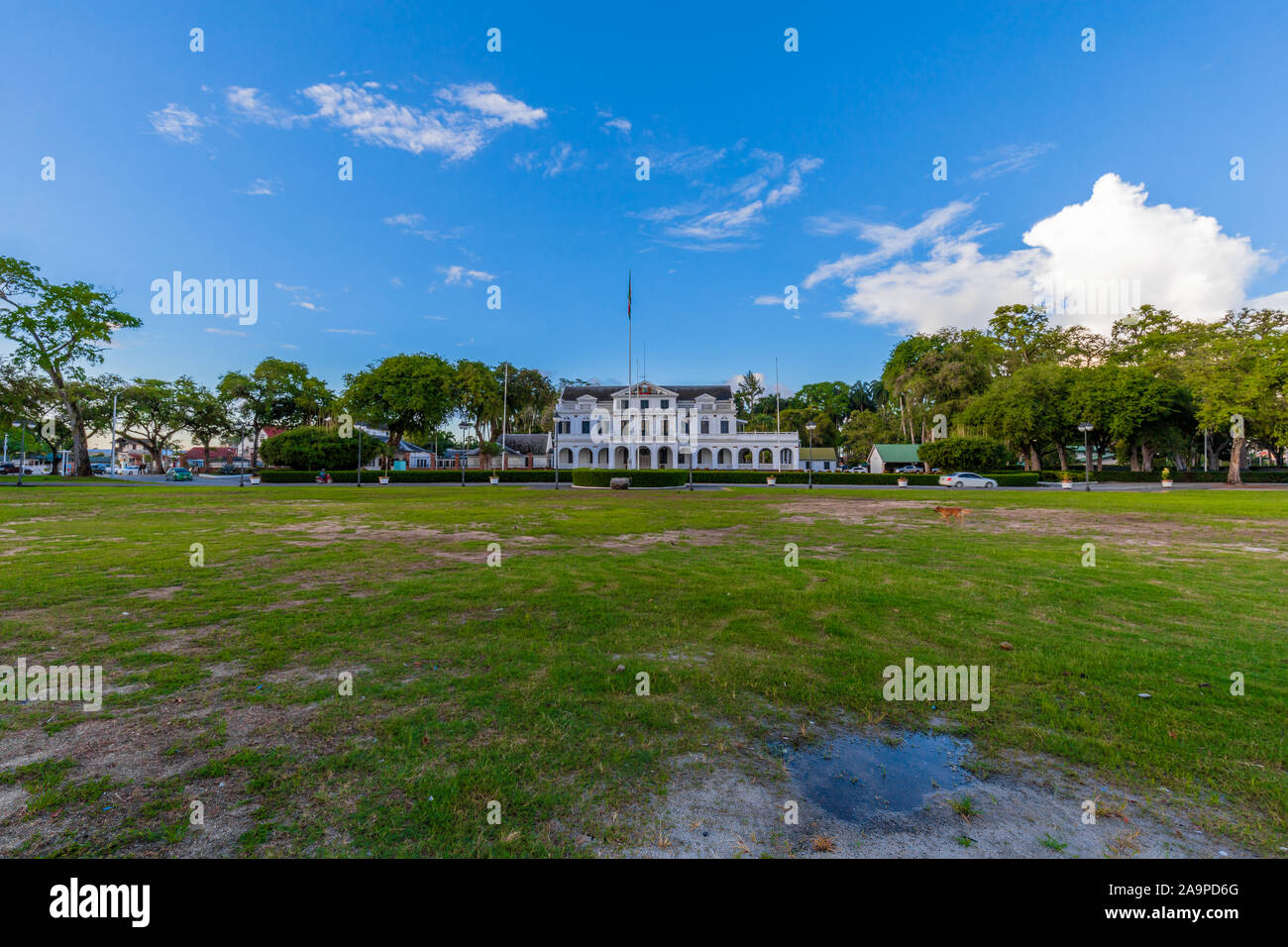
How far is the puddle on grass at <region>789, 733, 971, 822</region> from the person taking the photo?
3.08m

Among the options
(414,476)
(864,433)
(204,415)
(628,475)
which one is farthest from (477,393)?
(864,433)

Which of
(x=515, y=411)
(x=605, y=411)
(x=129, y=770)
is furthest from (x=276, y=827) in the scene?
(x=515, y=411)

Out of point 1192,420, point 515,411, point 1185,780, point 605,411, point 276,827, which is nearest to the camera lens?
point 276,827

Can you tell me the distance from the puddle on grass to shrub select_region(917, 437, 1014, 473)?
55.2m

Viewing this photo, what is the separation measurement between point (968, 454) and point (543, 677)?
5671cm

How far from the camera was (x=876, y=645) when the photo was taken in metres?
5.70

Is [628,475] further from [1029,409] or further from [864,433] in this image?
[864,433]

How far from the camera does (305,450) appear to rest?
167 feet

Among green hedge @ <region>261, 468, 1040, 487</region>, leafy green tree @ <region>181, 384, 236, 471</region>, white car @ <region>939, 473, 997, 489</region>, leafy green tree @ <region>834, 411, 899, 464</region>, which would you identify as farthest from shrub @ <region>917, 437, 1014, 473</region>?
leafy green tree @ <region>181, 384, 236, 471</region>

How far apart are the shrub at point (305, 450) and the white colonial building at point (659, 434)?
81.0 feet

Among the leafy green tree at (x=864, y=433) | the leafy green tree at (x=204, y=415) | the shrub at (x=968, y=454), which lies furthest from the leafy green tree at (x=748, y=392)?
the leafy green tree at (x=204, y=415)

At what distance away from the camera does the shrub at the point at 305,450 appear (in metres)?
51.0

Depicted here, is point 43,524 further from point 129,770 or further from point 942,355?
point 942,355

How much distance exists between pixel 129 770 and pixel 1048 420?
66.2 metres
